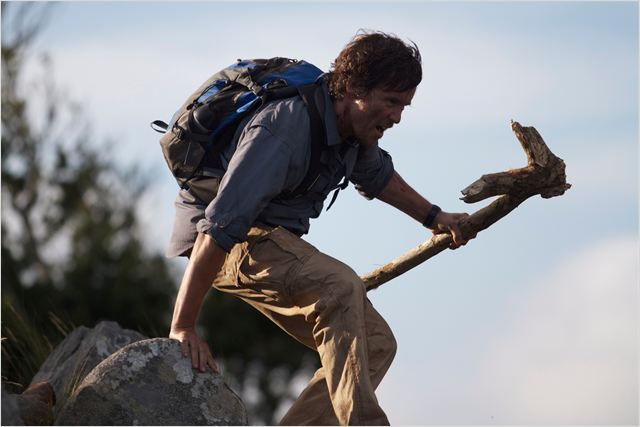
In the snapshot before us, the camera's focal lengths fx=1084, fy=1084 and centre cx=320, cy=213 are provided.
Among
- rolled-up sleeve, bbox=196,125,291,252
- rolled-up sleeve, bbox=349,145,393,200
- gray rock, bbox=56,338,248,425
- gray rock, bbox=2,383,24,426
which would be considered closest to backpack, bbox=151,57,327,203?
rolled-up sleeve, bbox=196,125,291,252

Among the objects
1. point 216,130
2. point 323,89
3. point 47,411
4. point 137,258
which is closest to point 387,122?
point 323,89

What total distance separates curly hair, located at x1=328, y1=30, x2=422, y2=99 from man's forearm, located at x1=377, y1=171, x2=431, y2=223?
1099mm

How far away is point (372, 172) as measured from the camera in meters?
6.11

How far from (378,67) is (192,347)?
1624 millimetres

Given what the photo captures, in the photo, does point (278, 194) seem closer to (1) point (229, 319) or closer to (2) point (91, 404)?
(2) point (91, 404)

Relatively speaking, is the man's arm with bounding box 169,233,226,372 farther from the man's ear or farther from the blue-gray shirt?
the man's ear

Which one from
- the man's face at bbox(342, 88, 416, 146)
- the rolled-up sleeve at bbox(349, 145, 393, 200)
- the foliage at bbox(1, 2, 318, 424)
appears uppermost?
the man's face at bbox(342, 88, 416, 146)

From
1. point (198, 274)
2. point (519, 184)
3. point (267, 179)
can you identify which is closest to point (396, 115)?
point (267, 179)

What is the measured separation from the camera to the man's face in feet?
17.0

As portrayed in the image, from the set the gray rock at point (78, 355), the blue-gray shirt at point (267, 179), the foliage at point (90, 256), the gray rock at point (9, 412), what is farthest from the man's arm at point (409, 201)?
the foliage at point (90, 256)

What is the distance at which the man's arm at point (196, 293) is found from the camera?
5039mm

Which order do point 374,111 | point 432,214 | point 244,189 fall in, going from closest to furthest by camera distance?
point 244,189
point 374,111
point 432,214

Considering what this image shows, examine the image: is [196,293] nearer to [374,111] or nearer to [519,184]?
[374,111]

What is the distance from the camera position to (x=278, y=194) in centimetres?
533
